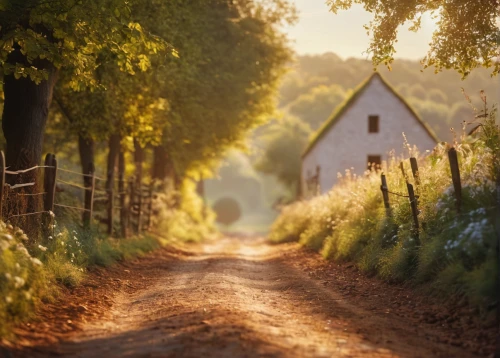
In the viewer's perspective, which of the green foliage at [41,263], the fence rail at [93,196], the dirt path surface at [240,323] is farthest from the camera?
the fence rail at [93,196]

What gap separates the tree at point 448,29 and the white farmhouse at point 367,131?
23.9m

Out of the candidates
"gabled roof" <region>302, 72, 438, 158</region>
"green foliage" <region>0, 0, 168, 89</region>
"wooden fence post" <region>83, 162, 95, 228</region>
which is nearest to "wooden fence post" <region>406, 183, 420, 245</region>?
"green foliage" <region>0, 0, 168, 89</region>

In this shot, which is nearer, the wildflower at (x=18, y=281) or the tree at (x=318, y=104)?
the wildflower at (x=18, y=281)

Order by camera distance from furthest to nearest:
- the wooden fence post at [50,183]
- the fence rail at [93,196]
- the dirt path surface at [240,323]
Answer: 1. the wooden fence post at [50,183]
2. the fence rail at [93,196]
3. the dirt path surface at [240,323]

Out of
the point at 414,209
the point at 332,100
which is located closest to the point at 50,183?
the point at 414,209

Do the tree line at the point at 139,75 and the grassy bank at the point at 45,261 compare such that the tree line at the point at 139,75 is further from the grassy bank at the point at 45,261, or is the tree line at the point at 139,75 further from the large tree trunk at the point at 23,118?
the grassy bank at the point at 45,261

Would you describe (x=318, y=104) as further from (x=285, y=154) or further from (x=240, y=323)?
(x=240, y=323)

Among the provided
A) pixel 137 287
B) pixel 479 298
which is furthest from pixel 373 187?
pixel 479 298

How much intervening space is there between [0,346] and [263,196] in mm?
136831

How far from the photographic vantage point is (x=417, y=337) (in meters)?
7.52

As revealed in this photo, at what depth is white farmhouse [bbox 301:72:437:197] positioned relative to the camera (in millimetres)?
35875

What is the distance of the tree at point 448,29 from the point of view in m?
10.8

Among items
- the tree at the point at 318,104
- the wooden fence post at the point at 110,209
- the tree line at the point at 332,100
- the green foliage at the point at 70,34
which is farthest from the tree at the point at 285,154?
the green foliage at the point at 70,34

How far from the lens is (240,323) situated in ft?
24.3
